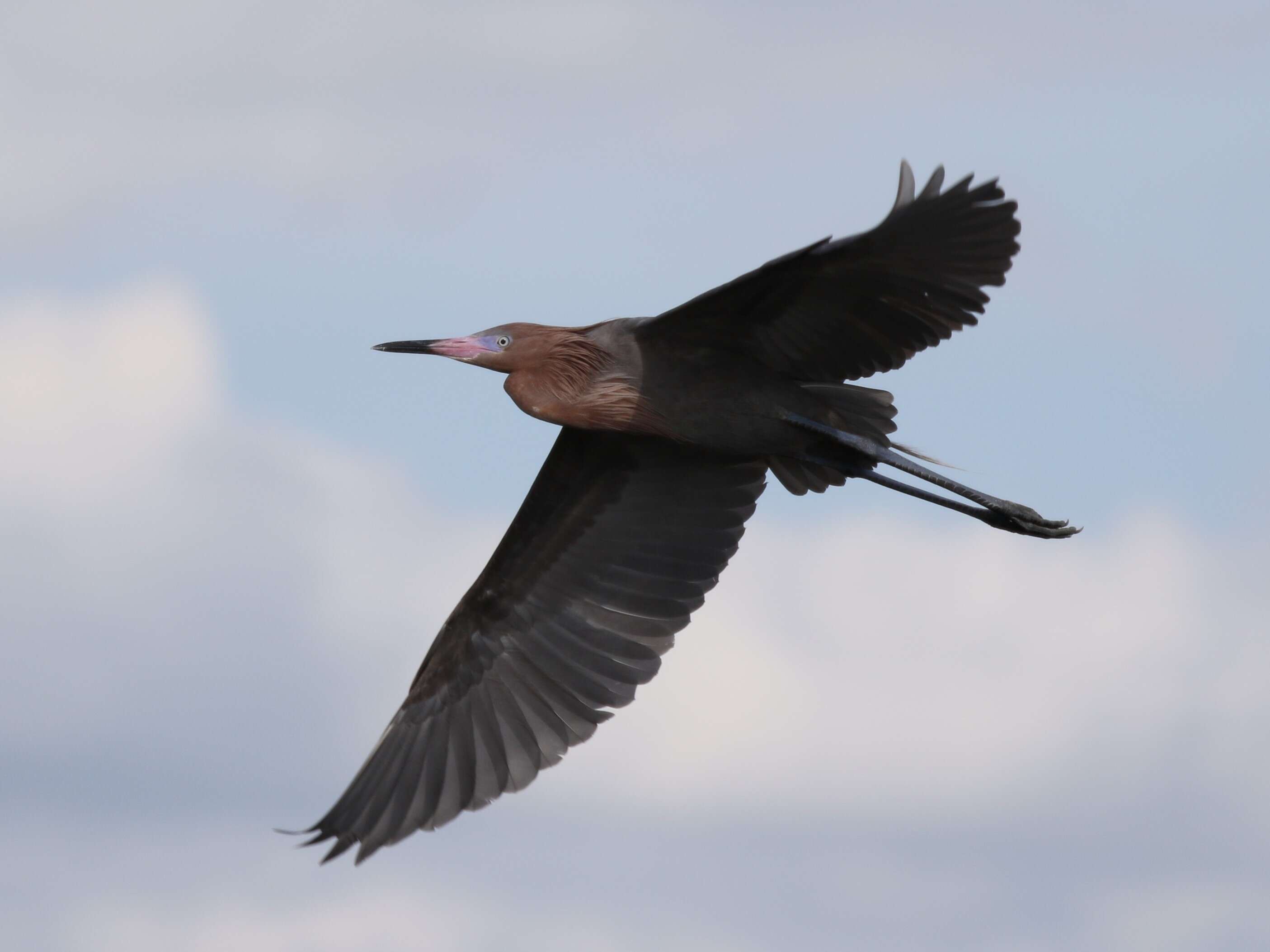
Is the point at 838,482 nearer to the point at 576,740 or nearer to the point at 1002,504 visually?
the point at 1002,504

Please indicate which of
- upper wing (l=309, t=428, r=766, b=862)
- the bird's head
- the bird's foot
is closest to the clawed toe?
the bird's foot

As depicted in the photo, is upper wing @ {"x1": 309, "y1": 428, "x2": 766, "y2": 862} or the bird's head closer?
the bird's head

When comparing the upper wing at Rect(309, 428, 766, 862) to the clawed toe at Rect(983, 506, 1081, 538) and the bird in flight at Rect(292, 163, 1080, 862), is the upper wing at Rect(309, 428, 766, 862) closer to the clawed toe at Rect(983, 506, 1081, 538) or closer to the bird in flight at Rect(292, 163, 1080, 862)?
the bird in flight at Rect(292, 163, 1080, 862)

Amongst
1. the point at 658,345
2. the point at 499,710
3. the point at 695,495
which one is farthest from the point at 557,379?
the point at 499,710

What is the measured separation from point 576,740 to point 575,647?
0.61 m

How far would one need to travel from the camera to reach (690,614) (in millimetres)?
11383

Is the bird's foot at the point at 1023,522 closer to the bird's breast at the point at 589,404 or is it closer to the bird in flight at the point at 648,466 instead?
the bird in flight at the point at 648,466

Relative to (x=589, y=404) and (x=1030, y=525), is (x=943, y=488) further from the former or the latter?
(x=589, y=404)

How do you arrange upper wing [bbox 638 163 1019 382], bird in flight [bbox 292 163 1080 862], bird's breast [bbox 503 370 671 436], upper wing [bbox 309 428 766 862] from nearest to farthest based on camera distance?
1. upper wing [bbox 638 163 1019 382]
2. bird in flight [bbox 292 163 1080 862]
3. bird's breast [bbox 503 370 671 436]
4. upper wing [bbox 309 428 766 862]

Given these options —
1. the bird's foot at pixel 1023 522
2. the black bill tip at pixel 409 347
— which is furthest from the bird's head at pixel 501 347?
the bird's foot at pixel 1023 522

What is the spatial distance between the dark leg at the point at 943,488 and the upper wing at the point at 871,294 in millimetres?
362

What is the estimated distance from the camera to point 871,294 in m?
9.50

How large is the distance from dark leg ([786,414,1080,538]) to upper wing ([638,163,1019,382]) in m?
0.36

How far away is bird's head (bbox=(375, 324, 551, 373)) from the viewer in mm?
10047
